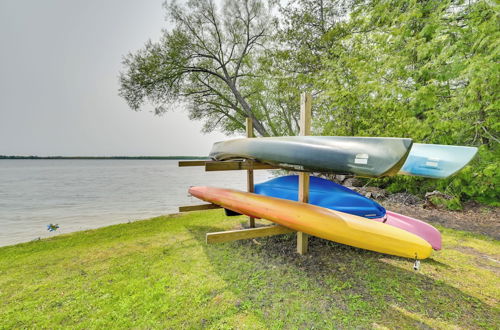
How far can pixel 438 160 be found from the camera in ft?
8.79

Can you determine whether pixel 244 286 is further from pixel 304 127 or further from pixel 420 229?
pixel 420 229

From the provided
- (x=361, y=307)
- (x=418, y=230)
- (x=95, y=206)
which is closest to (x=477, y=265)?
(x=418, y=230)

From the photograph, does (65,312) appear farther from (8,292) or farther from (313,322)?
(313,322)

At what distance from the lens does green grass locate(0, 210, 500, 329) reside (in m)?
1.75

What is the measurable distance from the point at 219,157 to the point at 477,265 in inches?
143

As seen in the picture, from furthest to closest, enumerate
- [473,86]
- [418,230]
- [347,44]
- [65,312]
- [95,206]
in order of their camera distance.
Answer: [95,206] < [347,44] < [473,86] < [418,230] < [65,312]

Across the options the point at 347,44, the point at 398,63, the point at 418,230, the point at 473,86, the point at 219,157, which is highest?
the point at 347,44

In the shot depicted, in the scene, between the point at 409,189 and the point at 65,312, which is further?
the point at 409,189

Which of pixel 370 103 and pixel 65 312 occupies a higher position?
pixel 370 103

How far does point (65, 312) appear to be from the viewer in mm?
1840

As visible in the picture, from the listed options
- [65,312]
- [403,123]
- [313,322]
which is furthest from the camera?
[403,123]

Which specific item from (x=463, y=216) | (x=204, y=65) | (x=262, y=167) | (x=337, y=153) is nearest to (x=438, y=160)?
(x=337, y=153)

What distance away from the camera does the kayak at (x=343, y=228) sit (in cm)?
188

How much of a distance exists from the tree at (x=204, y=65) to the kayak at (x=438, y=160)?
Result: 271 inches
